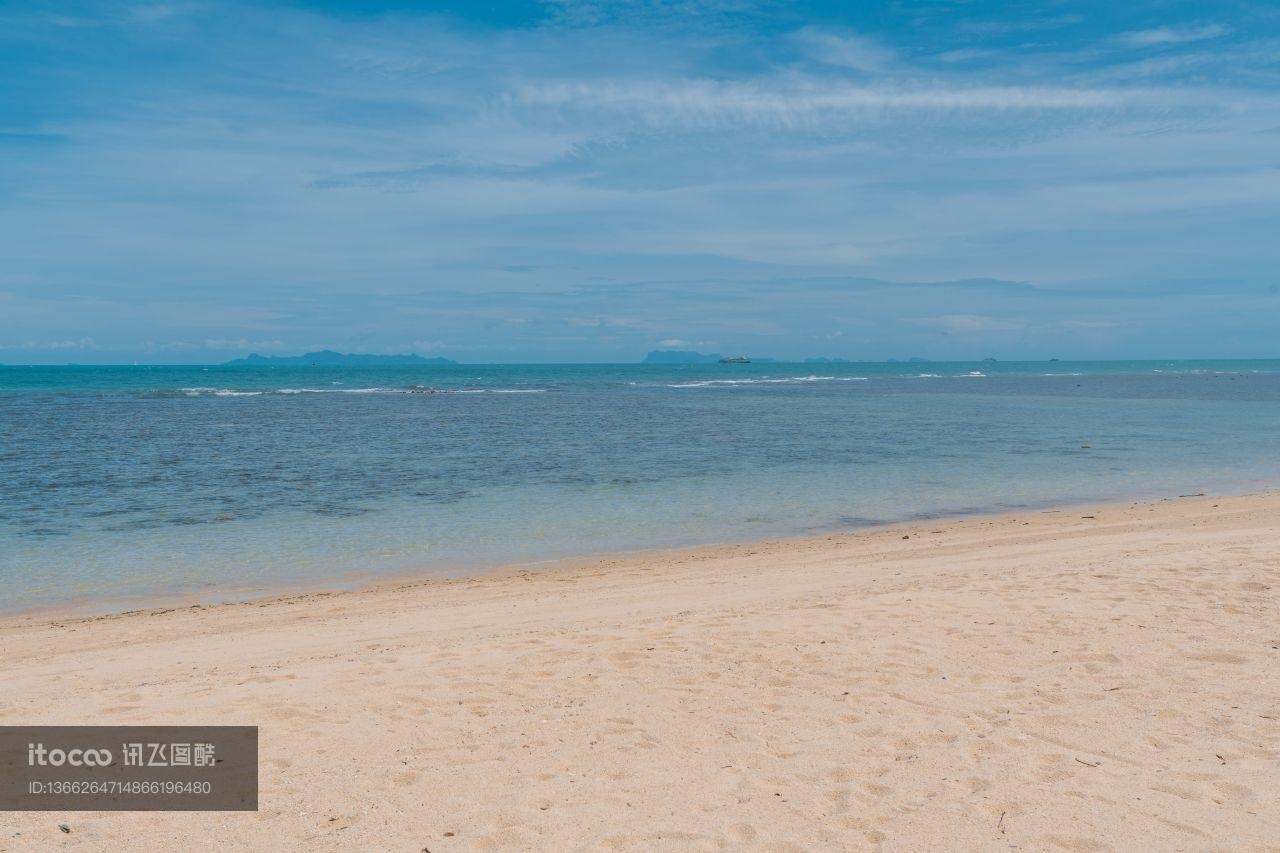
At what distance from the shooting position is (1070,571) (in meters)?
10.6

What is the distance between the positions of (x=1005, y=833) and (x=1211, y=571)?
7.35 metres

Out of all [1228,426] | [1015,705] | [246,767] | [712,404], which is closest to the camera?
[246,767]

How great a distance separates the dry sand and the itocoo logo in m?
0.52

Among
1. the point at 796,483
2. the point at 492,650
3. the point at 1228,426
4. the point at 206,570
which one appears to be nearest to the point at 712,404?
the point at 1228,426

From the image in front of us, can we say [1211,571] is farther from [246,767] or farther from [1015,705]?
[246,767]

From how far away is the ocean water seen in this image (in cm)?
1344

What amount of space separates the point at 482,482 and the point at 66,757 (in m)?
15.7

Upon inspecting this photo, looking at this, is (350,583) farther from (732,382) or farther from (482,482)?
(732,382)

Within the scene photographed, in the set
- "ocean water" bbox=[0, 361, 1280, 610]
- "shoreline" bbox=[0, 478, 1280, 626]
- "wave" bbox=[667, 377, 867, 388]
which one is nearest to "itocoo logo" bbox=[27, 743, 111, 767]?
"shoreline" bbox=[0, 478, 1280, 626]

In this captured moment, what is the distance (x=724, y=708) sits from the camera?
6.26 meters

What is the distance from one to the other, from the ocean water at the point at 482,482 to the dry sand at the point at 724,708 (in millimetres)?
3076

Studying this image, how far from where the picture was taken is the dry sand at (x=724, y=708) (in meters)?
4.61

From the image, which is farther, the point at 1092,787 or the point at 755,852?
the point at 1092,787

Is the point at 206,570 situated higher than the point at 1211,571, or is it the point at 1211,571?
the point at 1211,571
